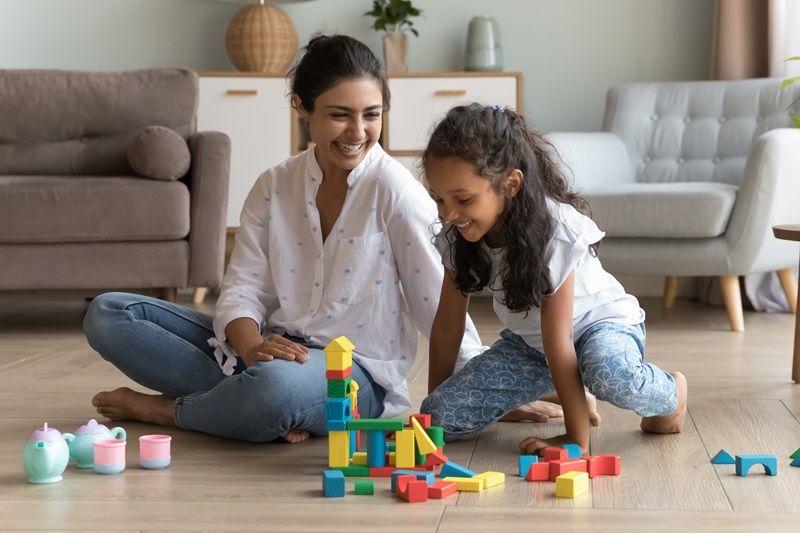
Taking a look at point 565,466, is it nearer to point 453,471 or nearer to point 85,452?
point 453,471

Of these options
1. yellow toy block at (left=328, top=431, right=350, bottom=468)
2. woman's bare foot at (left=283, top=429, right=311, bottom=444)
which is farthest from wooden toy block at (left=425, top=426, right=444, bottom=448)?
woman's bare foot at (left=283, top=429, right=311, bottom=444)

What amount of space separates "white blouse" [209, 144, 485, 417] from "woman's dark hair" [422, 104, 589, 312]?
0.17m

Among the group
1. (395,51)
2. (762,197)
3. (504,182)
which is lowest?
(762,197)

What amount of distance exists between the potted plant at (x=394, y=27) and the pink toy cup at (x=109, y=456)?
2865mm

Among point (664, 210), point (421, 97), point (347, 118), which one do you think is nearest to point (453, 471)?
point (347, 118)

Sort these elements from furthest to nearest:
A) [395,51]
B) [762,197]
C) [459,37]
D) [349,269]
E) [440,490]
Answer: [459,37] < [395,51] < [762,197] < [349,269] < [440,490]

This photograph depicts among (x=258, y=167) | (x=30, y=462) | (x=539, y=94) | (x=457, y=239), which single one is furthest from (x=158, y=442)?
(x=539, y=94)

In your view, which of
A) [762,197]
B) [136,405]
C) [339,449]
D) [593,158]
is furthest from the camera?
[593,158]

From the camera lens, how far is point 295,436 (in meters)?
1.96

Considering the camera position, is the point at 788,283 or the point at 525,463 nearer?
the point at 525,463

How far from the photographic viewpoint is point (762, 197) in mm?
3279

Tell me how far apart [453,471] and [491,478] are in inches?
2.3

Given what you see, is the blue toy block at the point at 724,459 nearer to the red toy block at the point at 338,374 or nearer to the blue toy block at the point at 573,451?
the blue toy block at the point at 573,451

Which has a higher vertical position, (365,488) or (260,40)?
(260,40)
